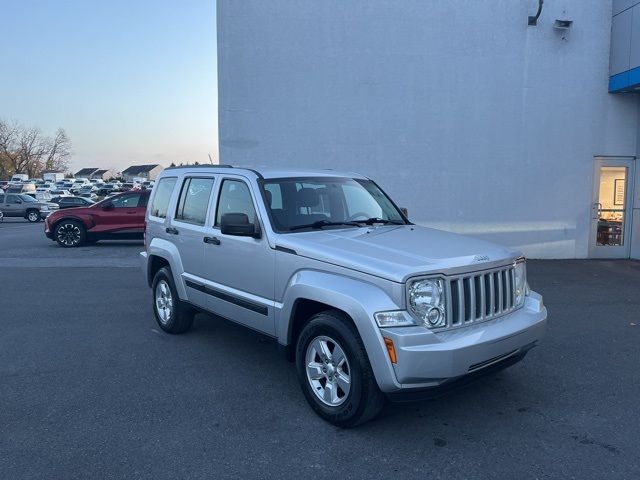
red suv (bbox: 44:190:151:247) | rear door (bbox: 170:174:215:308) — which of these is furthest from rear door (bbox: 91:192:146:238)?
rear door (bbox: 170:174:215:308)

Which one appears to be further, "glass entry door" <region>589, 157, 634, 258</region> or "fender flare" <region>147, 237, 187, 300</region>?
"glass entry door" <region>589, 157, 634, 258</region>

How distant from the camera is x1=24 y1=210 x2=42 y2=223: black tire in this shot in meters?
31.5

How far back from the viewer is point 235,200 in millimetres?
5297

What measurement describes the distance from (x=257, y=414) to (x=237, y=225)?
1560 millimetres

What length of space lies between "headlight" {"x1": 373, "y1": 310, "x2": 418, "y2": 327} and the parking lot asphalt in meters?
0.89

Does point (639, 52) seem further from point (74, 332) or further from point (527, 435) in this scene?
point (74, 332)

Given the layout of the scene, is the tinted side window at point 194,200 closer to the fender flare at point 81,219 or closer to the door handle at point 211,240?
the door handle at point 211,240

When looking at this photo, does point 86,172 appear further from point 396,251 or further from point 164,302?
point 396,251

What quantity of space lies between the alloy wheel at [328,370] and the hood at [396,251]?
653 mm

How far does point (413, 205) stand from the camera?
12.5 m

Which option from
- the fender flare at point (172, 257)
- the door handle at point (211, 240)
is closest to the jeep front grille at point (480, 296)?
the door handle at point (211, 240)

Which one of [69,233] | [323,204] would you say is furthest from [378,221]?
[69,233]

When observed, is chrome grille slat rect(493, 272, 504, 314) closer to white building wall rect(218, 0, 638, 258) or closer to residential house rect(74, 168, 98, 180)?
white building wall rect(218, 0, 638, 258)

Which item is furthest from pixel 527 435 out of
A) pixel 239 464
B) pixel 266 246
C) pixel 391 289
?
pixel 266 246
